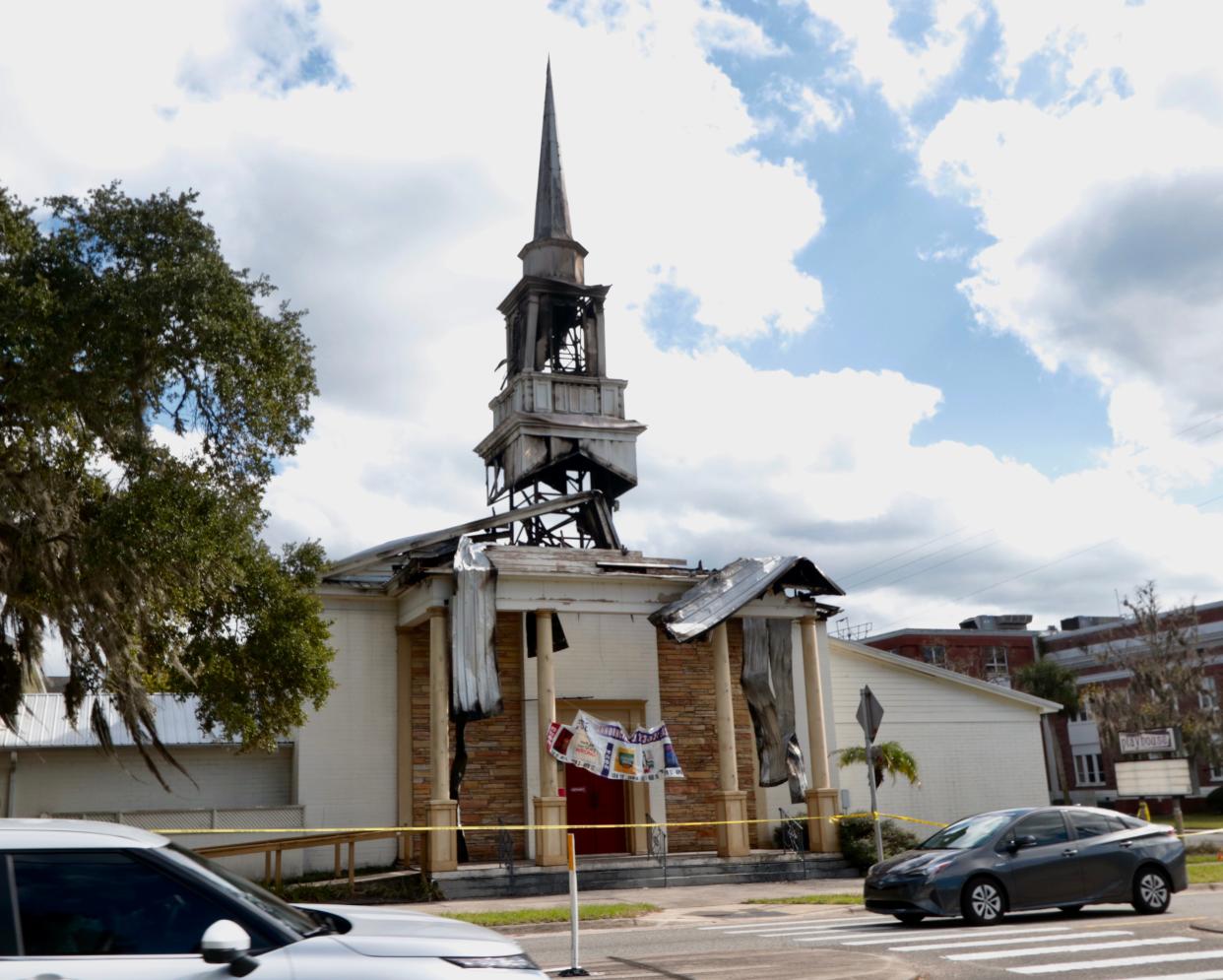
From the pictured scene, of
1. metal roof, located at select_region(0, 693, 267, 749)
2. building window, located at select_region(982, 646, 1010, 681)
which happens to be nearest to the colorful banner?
metal roof, located at select_region(0, 693, 267, 749)

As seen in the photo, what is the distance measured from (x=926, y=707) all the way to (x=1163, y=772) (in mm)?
7213

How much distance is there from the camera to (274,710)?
18203 mm

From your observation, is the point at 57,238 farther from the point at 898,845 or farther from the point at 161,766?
the point at 898,845

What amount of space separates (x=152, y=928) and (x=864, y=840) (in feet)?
66.5

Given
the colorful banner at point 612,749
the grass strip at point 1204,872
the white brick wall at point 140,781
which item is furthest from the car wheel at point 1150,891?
the white brick wall at point 140,781

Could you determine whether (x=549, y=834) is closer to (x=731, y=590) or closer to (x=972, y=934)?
(x=731, y=590)

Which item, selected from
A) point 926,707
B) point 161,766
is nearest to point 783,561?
point 926,707

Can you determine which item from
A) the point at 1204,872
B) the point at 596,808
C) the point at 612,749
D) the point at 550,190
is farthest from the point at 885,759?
the point at 550,190

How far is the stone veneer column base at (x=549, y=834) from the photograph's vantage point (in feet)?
68.3

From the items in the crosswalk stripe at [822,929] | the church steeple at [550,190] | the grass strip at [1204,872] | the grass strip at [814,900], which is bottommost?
the grass strip at [1204,872]

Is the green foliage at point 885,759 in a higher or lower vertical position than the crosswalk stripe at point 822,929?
higher

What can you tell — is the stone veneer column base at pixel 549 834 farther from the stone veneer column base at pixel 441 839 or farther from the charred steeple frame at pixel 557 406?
the charred steeple frame at pixel 557 406

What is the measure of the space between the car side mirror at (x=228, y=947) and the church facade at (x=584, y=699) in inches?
641

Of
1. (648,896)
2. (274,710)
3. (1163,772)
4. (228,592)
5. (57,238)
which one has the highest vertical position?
(57,238)
